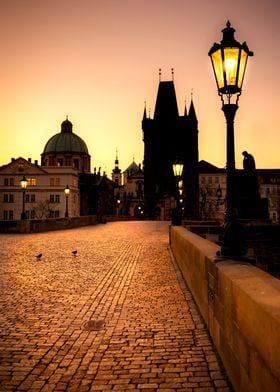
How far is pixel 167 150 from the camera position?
86.3 meters

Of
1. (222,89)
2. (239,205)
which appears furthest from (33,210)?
Answer: (222,89)

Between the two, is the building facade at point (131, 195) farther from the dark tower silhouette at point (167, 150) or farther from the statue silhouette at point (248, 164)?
the statue silhouette at point (248, 164)

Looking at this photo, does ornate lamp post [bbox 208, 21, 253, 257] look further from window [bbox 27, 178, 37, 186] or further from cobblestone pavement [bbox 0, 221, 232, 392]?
window [bbox 27, 178, 37, 186]

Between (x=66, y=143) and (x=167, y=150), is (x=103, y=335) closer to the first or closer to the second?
(x=167, y=150)

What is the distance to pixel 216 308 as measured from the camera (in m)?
4.79

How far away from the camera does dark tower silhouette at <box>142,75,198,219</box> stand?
3258 inches

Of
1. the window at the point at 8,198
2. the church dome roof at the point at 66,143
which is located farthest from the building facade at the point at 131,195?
the window at the point at 8,198

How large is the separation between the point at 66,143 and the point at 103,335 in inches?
3947

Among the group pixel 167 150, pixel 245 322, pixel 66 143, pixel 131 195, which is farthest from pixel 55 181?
pixel 245 322

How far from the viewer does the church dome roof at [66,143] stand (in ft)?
336

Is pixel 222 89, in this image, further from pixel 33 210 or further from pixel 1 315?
pixel 33 210

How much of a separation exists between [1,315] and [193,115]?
8644cm

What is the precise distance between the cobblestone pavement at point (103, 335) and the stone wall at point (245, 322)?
403 mm

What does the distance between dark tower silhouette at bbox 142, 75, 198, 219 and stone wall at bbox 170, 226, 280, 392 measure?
76.7 meters
